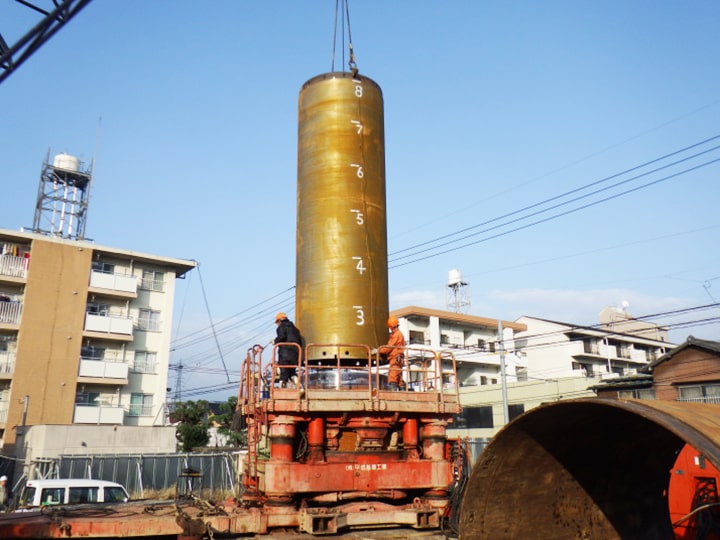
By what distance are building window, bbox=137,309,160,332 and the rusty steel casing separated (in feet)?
115

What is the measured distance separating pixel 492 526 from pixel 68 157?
5380cm

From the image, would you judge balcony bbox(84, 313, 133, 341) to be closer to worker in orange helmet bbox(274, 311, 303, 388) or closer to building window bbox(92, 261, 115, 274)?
building window bbox(92, 261, 115, 274)

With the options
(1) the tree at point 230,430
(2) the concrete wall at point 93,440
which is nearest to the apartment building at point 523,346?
(1) the tree at point 230,430

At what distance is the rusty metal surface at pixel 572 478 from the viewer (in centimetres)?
598

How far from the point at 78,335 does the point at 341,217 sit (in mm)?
34227

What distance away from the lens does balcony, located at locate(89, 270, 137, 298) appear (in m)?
44.1

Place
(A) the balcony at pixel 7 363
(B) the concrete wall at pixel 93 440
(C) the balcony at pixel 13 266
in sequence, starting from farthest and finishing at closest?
(C) the balcony at pixel 13 266
(A) the balcony at pixel 7 363
(B) the concrete wall at pixel 93 440

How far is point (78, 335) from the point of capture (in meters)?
42.3

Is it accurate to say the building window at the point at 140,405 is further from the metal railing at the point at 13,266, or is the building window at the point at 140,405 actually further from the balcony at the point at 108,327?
the metal railing at the point at 13,266

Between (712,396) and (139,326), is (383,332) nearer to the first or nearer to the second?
(712,396)

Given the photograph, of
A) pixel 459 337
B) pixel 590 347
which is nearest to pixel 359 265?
pixel 459 337

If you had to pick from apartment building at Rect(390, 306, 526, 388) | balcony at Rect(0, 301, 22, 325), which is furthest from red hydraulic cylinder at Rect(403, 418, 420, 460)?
apartment building at Rect(390, 306, 526, 388)

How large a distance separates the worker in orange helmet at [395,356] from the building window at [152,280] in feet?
123

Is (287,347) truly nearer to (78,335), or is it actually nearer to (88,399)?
(78,335)
